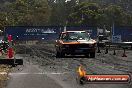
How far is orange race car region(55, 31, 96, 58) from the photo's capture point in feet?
79.2

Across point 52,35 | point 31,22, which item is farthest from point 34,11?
point 52,35

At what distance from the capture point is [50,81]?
13789mm

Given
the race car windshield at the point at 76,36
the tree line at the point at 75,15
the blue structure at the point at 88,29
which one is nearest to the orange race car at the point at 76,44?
the race car windshield at the point at 76,36

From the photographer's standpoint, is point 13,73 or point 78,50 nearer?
point 13,73

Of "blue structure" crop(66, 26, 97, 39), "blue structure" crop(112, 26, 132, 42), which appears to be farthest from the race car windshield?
"blue structure" crop(66, 26, 97, 39)

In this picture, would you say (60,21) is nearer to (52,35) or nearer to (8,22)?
(8,22)

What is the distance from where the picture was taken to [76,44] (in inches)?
952

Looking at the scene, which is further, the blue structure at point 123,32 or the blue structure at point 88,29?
the blue structure at point 88,29

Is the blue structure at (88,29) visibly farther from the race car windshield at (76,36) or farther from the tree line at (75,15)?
the tree line at (75,15)

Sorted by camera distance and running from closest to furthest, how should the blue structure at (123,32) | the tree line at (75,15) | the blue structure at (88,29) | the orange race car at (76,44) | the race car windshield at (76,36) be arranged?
1. the orange race car at (76,44)
2. the race car windshield at (76,36)
3. the blue structure at (123,32)
4. the blue structure at (88,29)
5. the tree line at (75,15)

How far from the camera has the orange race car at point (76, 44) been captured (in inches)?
950

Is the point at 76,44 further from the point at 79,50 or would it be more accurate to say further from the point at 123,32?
the point at 123,32

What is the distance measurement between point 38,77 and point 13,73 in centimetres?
180

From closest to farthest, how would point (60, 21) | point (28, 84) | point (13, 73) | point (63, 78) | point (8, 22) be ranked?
point (28, 84) < point (63, 78) < point (13, 73) < point (8, 22) < point (60, 21)
